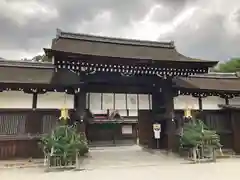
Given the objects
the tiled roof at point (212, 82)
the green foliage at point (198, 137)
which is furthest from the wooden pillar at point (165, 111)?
the tiled roof at point (212, 82)

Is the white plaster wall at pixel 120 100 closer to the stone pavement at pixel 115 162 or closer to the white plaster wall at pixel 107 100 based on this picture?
the white plaster wall at pixel 107 100

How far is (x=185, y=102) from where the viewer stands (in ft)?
35.2

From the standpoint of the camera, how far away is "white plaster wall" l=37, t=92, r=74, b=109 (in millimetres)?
9289

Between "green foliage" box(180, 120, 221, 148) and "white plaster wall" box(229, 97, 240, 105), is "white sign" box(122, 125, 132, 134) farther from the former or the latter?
"green foliage" box(180, 120, 221, 148)

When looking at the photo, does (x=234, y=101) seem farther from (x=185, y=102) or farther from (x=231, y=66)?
(x=231, y=66)

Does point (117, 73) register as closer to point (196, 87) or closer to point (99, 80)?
point (99, 80)

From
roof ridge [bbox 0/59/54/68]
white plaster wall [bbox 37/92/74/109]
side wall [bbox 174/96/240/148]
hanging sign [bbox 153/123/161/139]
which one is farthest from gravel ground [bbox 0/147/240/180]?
roof ridge [bbox 0/59/54/68]

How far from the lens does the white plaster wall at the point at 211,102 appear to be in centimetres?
1098

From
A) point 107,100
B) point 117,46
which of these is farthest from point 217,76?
point 107,100

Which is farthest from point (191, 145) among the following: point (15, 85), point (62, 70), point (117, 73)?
point (15, 85)

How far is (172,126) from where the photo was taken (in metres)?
9.64

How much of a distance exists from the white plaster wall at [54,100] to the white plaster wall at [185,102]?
461 centimetres

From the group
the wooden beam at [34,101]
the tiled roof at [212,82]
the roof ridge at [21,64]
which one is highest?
the roof ridge at [21,64]

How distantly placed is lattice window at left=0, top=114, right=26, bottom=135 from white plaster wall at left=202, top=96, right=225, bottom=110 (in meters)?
7.76
